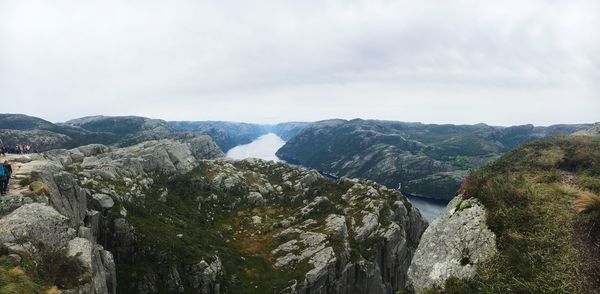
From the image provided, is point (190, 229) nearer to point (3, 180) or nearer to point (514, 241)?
point (3, 180)

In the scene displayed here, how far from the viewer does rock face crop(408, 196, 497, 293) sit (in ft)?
62.3

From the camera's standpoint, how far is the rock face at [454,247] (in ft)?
62.3

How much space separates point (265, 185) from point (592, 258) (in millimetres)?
108744

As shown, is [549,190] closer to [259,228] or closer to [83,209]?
[83,209]

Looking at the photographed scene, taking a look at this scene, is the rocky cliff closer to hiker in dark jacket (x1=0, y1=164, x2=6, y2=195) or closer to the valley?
the valley

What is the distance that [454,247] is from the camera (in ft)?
67.6

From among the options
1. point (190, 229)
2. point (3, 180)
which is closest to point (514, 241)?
point (3, 180)

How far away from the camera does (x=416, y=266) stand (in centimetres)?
2166

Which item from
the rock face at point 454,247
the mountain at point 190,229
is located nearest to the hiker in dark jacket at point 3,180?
the mountain at point 190,229

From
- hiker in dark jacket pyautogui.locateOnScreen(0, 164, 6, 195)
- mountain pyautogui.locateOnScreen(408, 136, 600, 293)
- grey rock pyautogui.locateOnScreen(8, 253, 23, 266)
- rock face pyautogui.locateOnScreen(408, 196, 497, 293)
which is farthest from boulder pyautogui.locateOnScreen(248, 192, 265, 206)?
rock face pyautogui.locateOnScreen(408, 196, 497, 293)

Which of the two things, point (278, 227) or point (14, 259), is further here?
point (278, 227)

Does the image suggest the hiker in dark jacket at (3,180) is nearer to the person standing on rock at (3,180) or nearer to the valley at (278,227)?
the person standing on rock at (3,180)

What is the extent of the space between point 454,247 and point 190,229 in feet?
221

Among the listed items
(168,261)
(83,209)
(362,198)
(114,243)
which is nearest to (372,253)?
(362,198)
